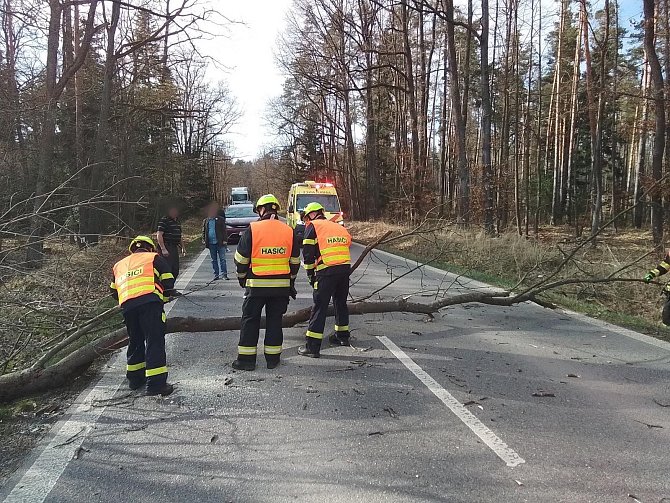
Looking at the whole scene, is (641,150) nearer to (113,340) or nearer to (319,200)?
(319,200)

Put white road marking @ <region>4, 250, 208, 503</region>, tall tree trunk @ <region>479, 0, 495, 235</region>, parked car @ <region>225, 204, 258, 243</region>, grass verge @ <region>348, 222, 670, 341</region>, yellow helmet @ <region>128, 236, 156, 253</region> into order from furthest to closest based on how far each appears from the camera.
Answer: parked car @ <region>225, 204, 258, 243</region> < tall tree trunk @ <region>479, 0, 495, 235</region> < grass verge @ <region>348, 222, 670, 341</region> < yellow helmet @ <region>128, 236, 156, 253</region> < white road marking @ <region>4, 250, 208, 503</region>

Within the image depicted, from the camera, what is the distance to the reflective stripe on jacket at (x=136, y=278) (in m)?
4.47

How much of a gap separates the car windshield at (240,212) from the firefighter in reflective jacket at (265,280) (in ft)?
56.6

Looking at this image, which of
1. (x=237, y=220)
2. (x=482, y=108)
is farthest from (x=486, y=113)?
(x=237, y=220)

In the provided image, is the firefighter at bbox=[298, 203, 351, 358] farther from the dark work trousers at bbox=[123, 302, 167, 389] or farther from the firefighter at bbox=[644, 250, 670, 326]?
the firefighter at bbox=[644, 250, 670, 326]

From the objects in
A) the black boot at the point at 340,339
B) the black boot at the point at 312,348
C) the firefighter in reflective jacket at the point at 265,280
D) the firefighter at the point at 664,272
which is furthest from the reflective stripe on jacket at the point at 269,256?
the firefighter at the point at 664,272

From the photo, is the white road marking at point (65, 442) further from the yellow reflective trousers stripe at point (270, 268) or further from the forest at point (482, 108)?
the forest at point (482, 108)

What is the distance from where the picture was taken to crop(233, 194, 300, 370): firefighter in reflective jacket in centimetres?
520

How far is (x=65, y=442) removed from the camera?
3535 millimetres

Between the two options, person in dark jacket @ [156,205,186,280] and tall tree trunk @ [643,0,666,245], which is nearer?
person in dark jacket @ [156,205,186,280]

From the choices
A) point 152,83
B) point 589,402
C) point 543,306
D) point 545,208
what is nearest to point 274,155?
point 545,208

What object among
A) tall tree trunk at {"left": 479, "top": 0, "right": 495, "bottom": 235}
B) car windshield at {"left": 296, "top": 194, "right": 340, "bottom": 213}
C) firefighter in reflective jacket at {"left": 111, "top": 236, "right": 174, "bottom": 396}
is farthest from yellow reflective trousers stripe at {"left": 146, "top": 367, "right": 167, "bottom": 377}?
car windshield at {"left": 296, "top": 194, "right": 340, "bottom": 213}

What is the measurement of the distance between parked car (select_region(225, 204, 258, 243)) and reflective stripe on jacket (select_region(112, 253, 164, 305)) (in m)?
15.4

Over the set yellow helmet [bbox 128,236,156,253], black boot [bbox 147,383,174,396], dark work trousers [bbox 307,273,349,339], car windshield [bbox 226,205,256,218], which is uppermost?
car windshield [bbox 226,205,256,218]
